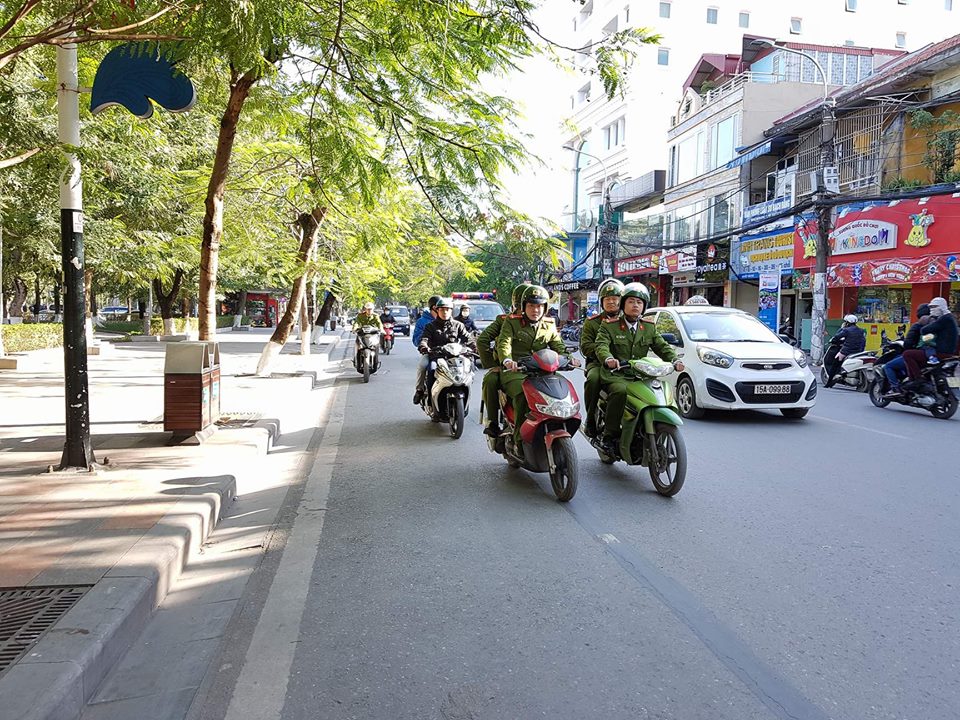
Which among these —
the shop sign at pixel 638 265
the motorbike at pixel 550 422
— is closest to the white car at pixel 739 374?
the motorbike at pixel 550 422

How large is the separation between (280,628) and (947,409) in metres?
10.8

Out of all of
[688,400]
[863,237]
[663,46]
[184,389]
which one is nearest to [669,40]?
[663,46]

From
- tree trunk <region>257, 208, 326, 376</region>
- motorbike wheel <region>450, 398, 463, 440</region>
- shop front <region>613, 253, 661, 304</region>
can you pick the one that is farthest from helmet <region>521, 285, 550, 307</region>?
shop front <region>613, 253, 661, 304</region>

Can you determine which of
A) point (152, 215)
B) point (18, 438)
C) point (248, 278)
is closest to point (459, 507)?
point (18, 438)

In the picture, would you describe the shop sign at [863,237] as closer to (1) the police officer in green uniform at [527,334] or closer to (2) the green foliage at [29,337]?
(1) the police officer in green uniform at [527,334]

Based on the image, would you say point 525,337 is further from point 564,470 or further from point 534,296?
point 564,470

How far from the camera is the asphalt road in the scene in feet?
10.4

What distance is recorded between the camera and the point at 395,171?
22.3ft

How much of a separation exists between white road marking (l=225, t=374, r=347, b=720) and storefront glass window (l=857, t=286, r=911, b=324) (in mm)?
21103

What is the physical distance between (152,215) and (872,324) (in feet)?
67.7

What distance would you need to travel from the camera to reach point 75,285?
21.2 ft

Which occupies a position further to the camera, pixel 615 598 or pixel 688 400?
pixel 688 400

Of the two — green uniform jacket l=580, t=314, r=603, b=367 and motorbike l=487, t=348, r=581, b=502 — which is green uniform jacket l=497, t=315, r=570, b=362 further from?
motorbike l=487, t=348, r=581, b=502

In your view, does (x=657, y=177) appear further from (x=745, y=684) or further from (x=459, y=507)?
(x=745, y=684)
